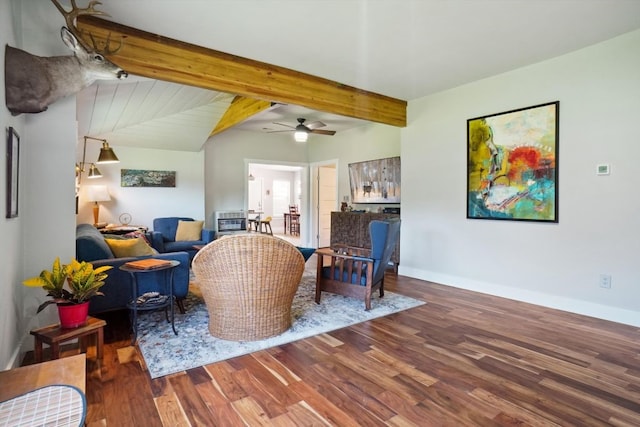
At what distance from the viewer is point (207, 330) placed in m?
2.96

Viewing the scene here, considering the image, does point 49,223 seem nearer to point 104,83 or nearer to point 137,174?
point 104,83

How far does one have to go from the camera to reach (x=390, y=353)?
8.43ft

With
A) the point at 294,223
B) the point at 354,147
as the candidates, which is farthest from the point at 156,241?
the point at 294,223

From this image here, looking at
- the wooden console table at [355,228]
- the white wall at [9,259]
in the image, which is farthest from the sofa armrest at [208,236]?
the white wall at [9,259]

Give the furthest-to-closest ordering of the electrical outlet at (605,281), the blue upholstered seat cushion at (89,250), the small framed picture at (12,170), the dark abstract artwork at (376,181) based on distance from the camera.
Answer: the dark abstract artwork at (376,181) < the electrical outlet at (605,281) < the blue upholstered seat cushion at (89,250) < the small framed picture at (12,170)

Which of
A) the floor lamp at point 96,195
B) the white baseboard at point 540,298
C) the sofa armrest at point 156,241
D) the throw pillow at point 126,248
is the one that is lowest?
the white baseboard at point 540,298

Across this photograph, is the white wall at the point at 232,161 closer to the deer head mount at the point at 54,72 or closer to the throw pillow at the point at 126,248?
the throw pillow at the point at 126,248

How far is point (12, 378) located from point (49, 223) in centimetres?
146

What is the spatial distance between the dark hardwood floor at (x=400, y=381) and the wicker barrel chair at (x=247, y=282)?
0.95ft

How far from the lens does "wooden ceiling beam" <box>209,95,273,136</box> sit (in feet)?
16.6

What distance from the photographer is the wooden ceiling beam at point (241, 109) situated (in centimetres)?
505

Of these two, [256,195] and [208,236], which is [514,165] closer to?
[208,236]

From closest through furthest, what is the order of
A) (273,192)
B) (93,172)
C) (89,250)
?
(89,250)
(93,172)
(273,192)

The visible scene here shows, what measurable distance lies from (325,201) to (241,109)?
3349 millimetres
